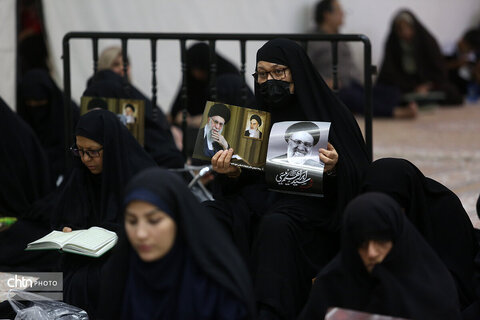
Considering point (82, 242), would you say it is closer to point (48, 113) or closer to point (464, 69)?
point (48, 113)

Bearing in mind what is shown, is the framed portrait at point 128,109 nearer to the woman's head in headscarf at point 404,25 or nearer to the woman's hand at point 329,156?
the woman's hand at point 329,156

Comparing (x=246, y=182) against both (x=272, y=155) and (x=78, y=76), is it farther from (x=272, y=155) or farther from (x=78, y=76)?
(x=78, y=76)

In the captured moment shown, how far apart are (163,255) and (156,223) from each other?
0.14 metres

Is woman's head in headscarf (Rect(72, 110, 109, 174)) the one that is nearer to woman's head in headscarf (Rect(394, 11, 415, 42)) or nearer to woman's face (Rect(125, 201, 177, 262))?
woman's face (Rect(125, 201, 177, 262))

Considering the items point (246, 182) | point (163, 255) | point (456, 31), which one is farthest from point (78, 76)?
point (456, 31)

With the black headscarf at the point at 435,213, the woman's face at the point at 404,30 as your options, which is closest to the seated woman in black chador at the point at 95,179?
the black headscarf at the point at 435,213

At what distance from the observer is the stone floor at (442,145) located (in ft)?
19.8

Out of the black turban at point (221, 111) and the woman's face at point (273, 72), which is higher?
the woman's face at point (273, 72)

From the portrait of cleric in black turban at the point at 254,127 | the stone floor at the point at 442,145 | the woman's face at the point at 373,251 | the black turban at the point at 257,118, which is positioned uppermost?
the black turban at the point at 257,118

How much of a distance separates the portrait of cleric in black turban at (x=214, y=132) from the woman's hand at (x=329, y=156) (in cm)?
47

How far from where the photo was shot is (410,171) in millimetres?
3475

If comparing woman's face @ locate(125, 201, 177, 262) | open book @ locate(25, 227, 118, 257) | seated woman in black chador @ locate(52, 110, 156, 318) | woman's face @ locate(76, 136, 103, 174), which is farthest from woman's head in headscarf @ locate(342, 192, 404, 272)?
woman's face @ locate(76, 136, 103, 174)

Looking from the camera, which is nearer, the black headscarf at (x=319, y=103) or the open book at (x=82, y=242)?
the open book at (x=82, y=242)

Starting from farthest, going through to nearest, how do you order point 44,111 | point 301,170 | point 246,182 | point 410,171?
point 44,111, point 246,182, point 301,170, point 410,171
